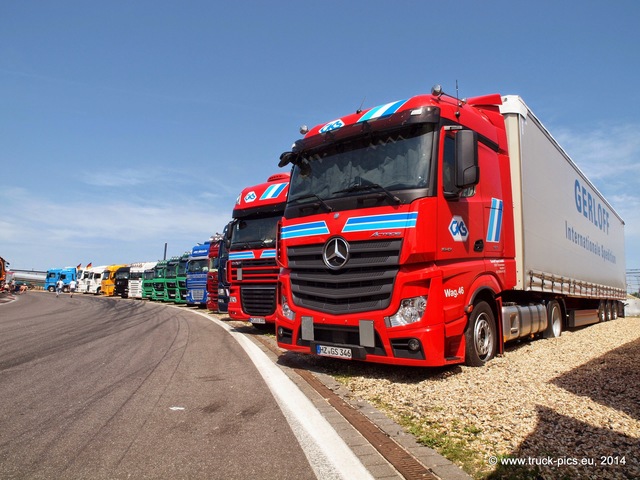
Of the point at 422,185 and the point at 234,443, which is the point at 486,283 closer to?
the point at 422,185

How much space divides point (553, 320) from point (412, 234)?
6.25 meters

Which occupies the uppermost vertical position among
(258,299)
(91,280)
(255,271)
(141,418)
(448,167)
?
(448,167)

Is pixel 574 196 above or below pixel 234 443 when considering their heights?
above

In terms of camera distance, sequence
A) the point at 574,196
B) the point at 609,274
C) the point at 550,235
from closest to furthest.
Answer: the point at 550,235
the point at 574,196
the point at 609,274

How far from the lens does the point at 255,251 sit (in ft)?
35.8

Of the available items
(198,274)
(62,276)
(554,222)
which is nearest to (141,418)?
(554,222)

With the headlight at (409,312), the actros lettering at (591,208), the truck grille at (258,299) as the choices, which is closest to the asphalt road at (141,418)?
the headlight at (409,312)

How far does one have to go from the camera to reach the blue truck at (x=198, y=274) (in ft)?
73.2

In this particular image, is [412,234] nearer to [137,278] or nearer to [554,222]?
[554,222]

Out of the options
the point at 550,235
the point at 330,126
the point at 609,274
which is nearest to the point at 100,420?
the point at 330,126

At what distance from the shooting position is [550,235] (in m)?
8.90

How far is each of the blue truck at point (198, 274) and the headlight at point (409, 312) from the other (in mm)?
A: 17854

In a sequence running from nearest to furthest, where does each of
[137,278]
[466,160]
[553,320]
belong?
[466,160], [553,320], [137,278]

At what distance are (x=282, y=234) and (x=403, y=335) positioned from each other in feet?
8.08
